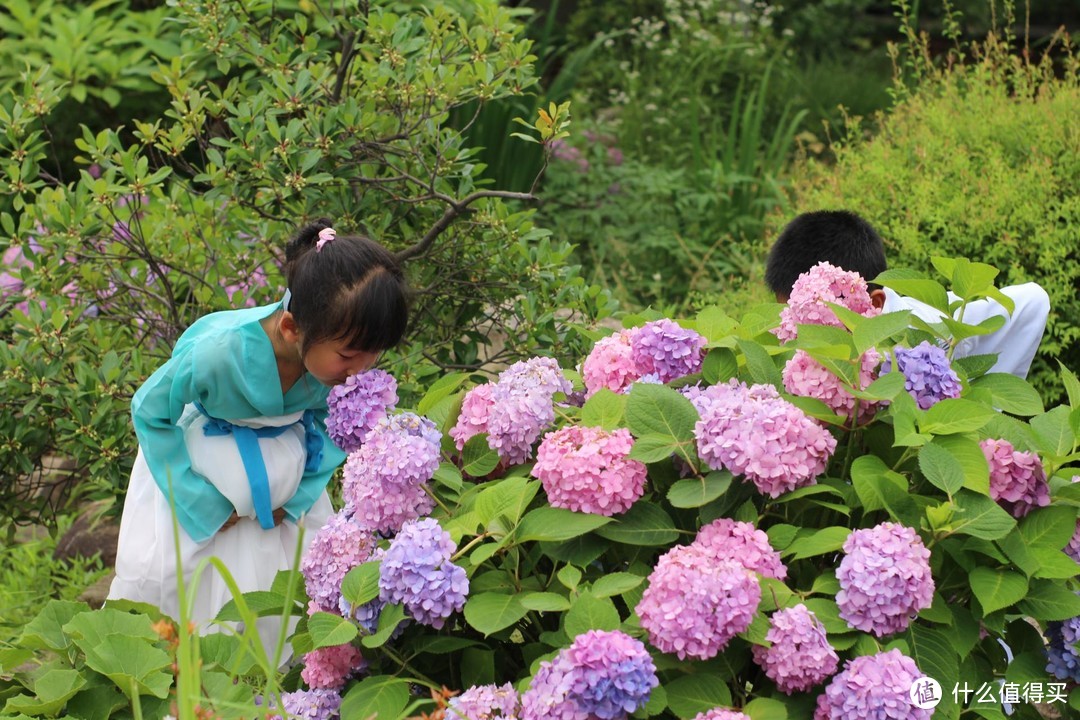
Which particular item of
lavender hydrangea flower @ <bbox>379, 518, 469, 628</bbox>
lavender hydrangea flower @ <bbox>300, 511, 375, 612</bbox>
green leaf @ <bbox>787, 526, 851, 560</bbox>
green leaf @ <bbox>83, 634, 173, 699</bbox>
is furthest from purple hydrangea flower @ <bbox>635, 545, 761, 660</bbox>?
green leaf @ <bbox>83, 634, 173, 699</bbox>

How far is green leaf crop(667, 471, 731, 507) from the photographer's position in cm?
165

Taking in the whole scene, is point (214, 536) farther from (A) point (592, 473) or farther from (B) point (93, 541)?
(B) point (93, 541)

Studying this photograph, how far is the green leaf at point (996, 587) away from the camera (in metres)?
1.63

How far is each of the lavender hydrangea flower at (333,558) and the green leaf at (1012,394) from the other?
0.99 meters

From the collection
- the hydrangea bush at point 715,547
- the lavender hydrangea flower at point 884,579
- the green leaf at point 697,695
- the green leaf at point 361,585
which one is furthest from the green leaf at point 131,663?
the lavender hydrangea flower at point 884,579

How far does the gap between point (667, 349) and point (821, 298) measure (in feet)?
0.85

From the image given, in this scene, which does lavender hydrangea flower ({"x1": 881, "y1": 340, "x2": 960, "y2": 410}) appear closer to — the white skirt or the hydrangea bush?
the hydrangea bush

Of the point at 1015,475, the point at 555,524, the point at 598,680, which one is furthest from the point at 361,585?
the point at 1015,475

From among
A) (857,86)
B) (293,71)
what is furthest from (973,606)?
(857,86)

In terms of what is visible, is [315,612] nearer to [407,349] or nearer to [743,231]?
[407,349]

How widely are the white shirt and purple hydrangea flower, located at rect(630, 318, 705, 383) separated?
1.08 meters

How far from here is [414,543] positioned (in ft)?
5.39

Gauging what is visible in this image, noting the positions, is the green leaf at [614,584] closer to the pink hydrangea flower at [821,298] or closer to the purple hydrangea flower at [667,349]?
the purple hydrangea flower at [667,349]

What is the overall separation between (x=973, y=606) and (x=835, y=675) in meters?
0.29
